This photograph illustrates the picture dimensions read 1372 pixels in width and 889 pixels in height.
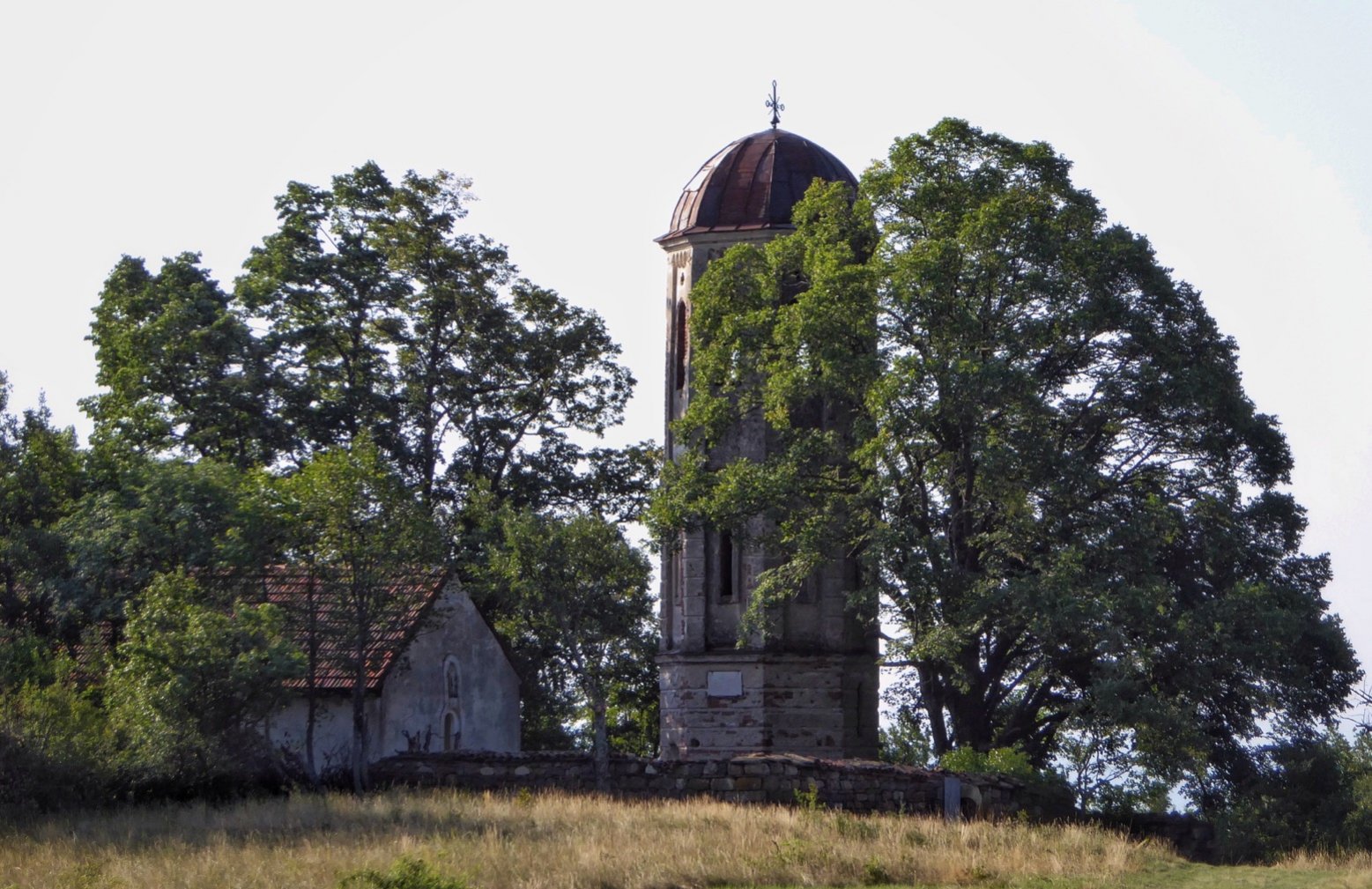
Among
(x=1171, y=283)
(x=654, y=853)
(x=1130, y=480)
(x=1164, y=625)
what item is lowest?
(x=654, y=853)

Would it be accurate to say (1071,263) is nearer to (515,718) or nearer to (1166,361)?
(1166,361)

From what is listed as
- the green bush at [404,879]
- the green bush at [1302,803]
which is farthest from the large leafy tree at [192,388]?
the green bush at [404,879]

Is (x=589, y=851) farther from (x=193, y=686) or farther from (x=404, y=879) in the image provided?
(x=193, y=686)

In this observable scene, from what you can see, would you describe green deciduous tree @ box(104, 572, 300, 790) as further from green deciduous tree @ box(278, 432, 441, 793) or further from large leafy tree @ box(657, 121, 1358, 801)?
large leafy tree @ box(657, 121, 1358, 801)

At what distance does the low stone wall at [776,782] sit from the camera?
27781mm

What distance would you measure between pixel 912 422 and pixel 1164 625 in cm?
522

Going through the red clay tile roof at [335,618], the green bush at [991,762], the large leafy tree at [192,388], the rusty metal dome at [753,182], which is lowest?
A: the green bush at [991,762]

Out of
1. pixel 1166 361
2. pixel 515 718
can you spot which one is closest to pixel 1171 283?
pixel 1166 361

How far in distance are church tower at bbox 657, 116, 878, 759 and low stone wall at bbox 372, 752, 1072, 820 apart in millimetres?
8600

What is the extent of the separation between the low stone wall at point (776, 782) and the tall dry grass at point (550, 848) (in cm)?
185

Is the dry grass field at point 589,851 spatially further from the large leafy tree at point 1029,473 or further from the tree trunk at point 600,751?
the large leafy tree at point 1029,473

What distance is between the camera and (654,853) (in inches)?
799

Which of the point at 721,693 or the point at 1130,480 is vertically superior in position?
the point at 1130,480

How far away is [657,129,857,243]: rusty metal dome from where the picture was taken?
40.9 m
